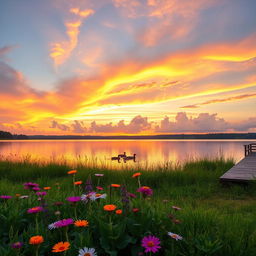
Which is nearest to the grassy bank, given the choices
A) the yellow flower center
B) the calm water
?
the yellow flower center

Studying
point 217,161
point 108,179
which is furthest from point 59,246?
point 217,161

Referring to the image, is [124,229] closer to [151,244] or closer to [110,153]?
[151,244]

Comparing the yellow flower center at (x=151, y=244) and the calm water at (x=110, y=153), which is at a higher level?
the yellow flower center at (x=151, y=244)

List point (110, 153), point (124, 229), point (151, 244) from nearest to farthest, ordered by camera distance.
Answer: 1. point (151, 244)
2. point (124, 229)
3. point (110, 153)

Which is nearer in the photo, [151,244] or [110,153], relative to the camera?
[151,244]

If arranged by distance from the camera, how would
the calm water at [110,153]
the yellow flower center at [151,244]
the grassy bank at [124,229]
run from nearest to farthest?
the yellow flower center at [151,244] → the grassy bank at [124,229] → the calm water at [110,153]

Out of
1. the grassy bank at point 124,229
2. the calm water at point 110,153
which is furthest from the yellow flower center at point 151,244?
the calm water at point 110,153

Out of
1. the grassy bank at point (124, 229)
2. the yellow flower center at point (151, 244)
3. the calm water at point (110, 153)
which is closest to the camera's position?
the yellow flower center at point (151, 244)

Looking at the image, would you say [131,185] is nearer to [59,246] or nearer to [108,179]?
[108,179]

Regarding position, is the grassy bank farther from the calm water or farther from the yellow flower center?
the calm water

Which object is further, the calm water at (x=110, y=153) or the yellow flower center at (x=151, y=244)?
the calm water at (x=110, y=153)

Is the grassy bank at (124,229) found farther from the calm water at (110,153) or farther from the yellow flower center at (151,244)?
the calm water at (110,153)

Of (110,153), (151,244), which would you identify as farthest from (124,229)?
(110,153)

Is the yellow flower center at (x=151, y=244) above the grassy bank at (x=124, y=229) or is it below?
above
